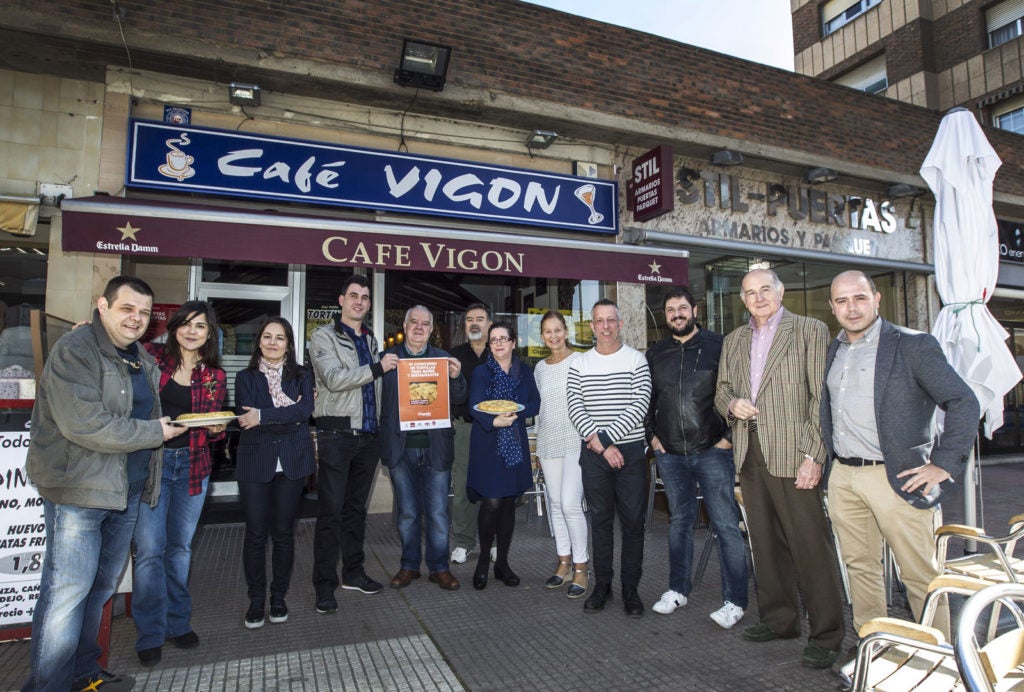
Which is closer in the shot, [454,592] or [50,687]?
[50,687]

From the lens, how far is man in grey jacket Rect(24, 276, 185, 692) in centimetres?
262

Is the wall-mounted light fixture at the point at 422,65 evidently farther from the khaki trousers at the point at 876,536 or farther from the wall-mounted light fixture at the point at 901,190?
the wall-mounted light fixture at the point at 901,190

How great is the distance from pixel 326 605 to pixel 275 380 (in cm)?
151

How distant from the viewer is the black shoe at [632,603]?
12.5 feet

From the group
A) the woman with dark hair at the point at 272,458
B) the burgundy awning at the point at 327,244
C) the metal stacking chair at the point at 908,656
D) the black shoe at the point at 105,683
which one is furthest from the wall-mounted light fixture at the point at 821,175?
the black shoe at the point at 105,683

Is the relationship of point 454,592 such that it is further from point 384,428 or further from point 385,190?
point 385,190

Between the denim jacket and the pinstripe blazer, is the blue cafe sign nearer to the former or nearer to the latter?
the denim jacket

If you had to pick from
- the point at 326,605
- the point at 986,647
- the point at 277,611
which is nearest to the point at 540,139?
the point at 326,605

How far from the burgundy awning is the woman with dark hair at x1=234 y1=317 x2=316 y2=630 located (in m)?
0.90

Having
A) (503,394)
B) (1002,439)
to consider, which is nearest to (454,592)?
(503,394)

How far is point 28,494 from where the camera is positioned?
136 inches

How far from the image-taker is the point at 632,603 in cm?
382

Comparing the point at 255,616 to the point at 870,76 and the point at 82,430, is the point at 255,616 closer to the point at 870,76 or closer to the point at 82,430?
the point at 82,430

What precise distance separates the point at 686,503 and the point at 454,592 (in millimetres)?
1763
